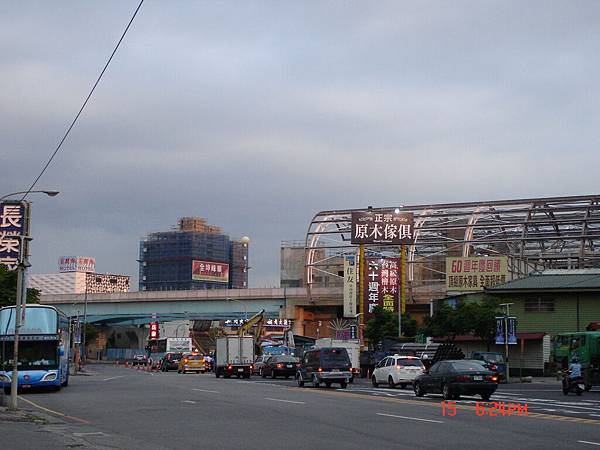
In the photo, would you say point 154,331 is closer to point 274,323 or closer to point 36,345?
point 274,323

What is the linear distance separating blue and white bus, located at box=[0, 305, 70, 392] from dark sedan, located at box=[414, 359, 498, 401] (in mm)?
15537

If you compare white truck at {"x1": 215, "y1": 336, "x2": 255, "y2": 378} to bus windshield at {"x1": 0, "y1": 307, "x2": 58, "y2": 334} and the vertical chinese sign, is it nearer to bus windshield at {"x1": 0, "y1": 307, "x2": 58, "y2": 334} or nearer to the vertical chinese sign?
the vertical chinese sign

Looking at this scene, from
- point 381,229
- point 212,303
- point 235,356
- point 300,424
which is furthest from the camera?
point 212,303

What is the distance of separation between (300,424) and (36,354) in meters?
18.9

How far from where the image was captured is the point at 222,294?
344ft

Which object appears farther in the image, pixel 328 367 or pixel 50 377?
pixel 328 367

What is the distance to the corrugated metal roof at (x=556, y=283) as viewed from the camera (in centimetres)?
6084

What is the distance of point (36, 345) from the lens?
119ft

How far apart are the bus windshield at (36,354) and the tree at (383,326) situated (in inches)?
1444

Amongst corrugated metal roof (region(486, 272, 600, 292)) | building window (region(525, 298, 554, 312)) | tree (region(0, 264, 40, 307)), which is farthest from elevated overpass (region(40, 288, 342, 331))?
tree (region(0, 264, 40, 307))

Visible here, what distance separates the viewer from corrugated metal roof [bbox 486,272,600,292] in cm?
6084

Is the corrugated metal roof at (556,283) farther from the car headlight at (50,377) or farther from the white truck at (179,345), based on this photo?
the car headlight at (50,377)

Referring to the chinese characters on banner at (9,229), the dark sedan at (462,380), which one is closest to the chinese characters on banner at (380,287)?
the chinese characters on banner at (9,229)
